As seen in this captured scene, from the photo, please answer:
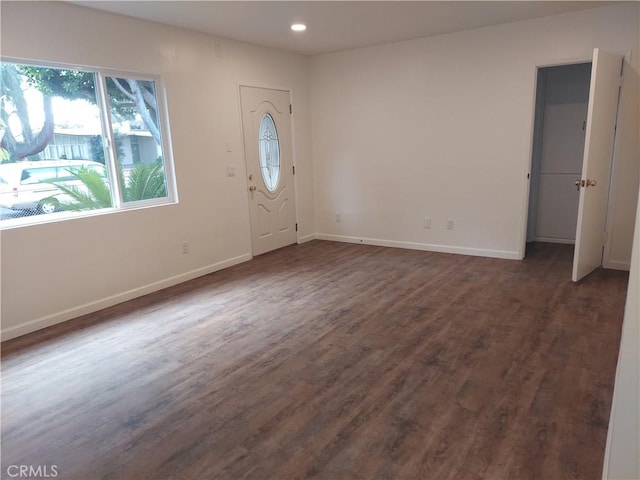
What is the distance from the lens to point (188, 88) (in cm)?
440

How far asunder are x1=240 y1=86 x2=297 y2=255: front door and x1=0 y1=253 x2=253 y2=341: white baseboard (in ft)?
2.34

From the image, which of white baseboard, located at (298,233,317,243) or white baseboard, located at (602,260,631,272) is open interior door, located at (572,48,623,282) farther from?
white baseboard, located at (298,233,317,243)

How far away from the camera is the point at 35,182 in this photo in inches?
136

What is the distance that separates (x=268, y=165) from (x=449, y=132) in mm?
2309

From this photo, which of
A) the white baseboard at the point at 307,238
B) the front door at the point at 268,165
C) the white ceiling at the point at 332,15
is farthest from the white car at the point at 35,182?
the white baseboard at the point at 307,238

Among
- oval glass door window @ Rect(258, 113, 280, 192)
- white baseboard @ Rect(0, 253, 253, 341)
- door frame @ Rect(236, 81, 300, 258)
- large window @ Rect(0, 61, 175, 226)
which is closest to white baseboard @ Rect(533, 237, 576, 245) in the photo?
door frame @ Rect(236, 81, 300, 258)

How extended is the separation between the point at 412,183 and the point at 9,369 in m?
4.50

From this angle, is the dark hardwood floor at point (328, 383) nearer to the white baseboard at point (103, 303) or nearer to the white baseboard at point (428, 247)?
the white baseboard at point (103, 303)

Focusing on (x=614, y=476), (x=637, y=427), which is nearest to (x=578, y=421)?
(x=614, y=476)

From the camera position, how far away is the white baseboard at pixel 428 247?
197 inches

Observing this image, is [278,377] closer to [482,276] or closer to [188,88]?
[482,276]

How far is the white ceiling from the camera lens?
3584 millimetres

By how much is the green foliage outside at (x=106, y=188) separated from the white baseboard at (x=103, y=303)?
86 cm

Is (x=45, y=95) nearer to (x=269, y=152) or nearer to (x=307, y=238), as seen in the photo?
(x=269, y=152)
